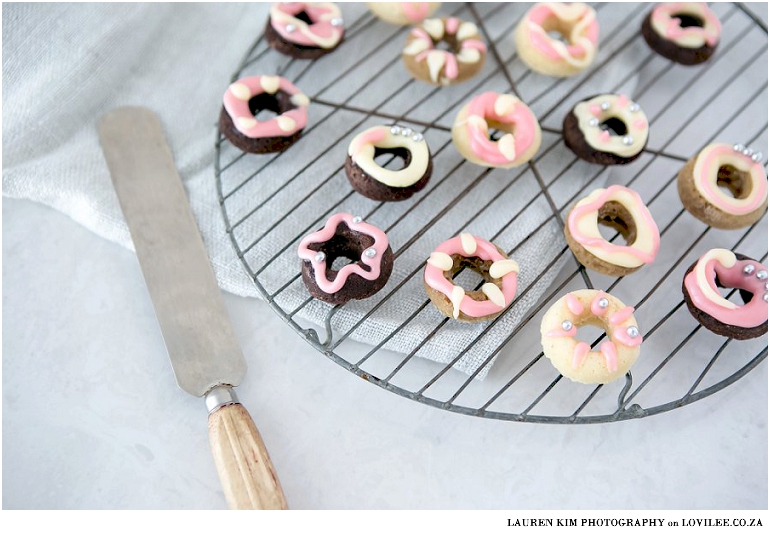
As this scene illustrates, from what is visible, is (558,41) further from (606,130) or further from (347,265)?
(347,265)

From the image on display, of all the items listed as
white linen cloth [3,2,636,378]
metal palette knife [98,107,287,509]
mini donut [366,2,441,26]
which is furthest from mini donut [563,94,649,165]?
metal palette knife [98,107,287,509]

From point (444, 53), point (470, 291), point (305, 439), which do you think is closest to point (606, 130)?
point (444, 53)

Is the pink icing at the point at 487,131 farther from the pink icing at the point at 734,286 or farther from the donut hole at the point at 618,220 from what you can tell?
the pink icing at the point at 734,286

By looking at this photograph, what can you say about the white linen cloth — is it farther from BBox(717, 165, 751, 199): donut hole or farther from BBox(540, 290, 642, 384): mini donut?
BBox(717, 165, 751, 199): donut hole

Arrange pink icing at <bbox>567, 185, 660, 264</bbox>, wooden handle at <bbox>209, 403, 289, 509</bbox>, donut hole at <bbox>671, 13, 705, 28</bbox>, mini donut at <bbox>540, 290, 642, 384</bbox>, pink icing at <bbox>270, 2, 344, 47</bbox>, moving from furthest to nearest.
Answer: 1. donut hole at <bbox>671, 13, 705, 28</bbox>
2. pink icing at <bbox>270, 2, 344, 47</bbox>
3. pink icing at <bbox>567, 185, 660, 264</bbox>
4. mini donut at <bbox>540, 290, 642, 384</bbox>
5. wooden handle at <bbox>209, 403, 289, 509</bbox>

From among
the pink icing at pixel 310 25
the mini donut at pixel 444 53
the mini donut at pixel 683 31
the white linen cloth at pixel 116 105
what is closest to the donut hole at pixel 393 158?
the white linen cloth at pixel 116 105
